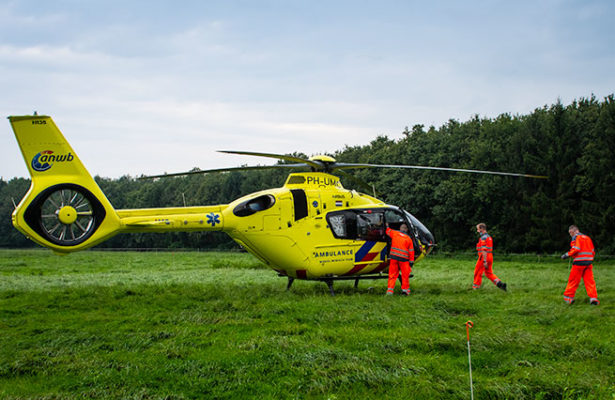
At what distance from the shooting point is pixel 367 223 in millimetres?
13773

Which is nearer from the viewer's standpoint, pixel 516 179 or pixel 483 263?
pixel 483 263

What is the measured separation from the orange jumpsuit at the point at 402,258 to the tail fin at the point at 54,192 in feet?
24.0

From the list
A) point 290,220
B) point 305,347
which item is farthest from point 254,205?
point 305,347

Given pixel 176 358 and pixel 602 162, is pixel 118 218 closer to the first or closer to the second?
pixel 176 358

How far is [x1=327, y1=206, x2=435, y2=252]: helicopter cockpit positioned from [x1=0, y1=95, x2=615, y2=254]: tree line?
23010 millimetres

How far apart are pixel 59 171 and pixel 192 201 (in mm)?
61383

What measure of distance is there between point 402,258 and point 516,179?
28584 mm

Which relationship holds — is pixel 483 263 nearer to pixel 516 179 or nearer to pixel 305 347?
pixel 305 347

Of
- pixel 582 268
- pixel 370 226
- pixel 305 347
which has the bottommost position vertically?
pixel 305 347

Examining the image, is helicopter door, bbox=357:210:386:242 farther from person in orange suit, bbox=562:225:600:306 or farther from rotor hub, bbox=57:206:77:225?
rotor hub, bbox=57:206:77:225

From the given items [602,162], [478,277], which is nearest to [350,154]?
[602,162]

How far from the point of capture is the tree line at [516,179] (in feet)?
105

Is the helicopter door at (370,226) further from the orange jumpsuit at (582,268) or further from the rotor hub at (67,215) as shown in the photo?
the rotor hub at (67,215)

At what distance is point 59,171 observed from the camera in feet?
37.8
